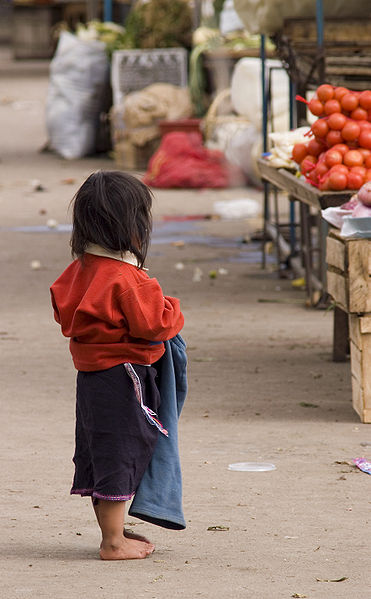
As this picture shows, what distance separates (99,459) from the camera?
3.41 m

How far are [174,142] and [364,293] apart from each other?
32.2 ft

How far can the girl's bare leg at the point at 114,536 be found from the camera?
3.44 m

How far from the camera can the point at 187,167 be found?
47.1 ft

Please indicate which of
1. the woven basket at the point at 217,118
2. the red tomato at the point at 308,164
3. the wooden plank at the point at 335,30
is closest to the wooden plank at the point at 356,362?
the red tomato at the point at 308,164

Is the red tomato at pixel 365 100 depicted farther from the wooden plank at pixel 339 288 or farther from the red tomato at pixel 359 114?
the wooden plank at pixel 339 288

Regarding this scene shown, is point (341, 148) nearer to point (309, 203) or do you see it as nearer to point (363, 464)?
point (309, 203)

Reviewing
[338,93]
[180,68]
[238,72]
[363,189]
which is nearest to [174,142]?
[238,72]

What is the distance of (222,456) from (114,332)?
139 cm

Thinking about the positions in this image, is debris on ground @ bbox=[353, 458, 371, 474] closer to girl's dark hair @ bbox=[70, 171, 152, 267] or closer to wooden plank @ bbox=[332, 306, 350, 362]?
girl's dark hair @ bbox=[70, 171, 152, 267]

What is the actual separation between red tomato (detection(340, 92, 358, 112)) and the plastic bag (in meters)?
7.92

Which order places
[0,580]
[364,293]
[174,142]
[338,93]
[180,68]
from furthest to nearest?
[180,68] < [174,142] < [338,93] < [364,293] < [0,580]

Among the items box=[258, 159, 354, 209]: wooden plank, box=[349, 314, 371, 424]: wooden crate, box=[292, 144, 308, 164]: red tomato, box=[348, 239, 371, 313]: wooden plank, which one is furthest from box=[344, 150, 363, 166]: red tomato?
box=[349, 314, 371, 424]: wooden crate

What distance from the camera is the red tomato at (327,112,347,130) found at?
6.27 metres

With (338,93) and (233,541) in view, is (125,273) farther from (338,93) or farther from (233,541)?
(338,93)
